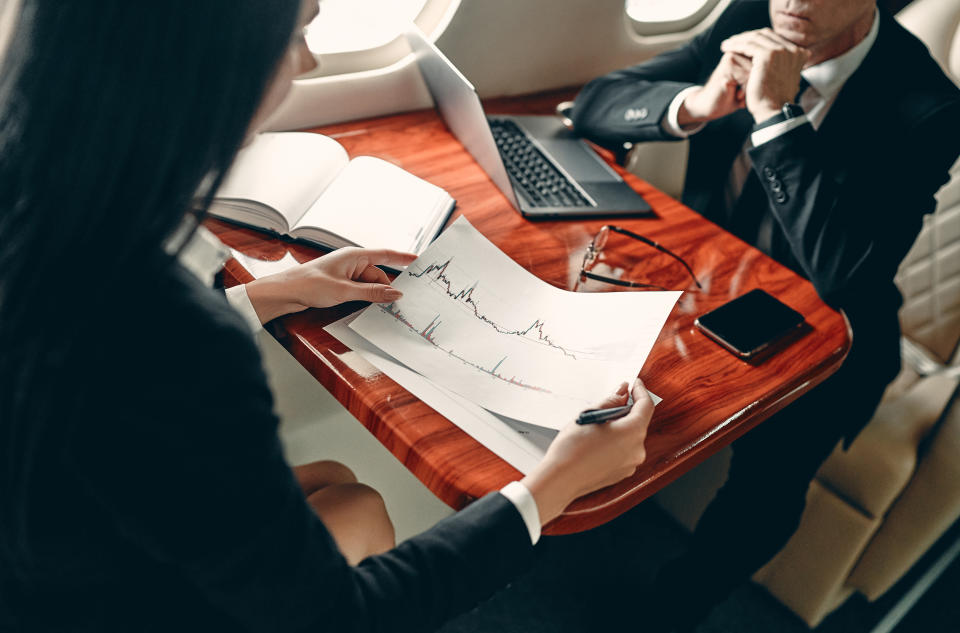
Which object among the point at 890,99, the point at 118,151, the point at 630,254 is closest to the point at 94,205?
the point at 118,151

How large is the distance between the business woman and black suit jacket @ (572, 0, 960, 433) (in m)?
0.81

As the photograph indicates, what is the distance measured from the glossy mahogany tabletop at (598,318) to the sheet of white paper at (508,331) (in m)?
0.04

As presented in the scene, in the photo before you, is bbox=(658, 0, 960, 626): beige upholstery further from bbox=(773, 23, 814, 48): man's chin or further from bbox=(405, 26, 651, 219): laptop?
bbox=(405, 26, 651, 219): laptop

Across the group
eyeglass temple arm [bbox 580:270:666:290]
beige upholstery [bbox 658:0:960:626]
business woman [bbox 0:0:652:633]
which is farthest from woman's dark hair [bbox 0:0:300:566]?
beige upholstery [bbox 658:0:960:626]

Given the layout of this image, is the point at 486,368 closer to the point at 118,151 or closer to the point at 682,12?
the point at 118,151

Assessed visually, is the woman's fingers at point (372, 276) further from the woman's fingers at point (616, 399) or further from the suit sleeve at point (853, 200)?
the suit sleeve at point (853, 200)

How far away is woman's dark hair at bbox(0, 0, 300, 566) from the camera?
0.40m

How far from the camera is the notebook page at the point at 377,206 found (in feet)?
2.90

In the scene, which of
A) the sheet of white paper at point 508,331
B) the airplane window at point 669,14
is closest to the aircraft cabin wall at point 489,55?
the airplane window at point 669,14

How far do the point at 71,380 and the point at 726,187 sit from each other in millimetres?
1219

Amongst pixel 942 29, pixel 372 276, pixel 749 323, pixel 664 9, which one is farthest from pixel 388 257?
pixel 664 9

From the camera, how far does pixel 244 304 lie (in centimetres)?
76

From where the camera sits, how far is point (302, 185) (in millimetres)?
945

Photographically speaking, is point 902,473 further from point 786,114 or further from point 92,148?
point 92,148
